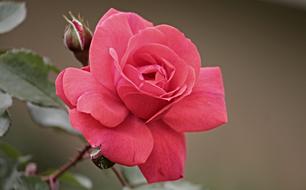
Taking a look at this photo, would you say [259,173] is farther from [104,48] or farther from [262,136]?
[104,48]

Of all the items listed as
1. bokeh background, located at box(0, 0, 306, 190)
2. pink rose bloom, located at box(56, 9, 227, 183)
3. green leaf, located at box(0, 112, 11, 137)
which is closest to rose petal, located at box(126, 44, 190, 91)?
pink rose bloom, located at box(56, 9, 227, 183)

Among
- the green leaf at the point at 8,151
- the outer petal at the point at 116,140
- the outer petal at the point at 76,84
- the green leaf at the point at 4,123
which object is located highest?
the outer petal at the point at 76,84

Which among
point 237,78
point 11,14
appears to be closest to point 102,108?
point 11,14

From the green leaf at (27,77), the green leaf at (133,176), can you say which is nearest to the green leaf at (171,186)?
the green leaf at (133,176)

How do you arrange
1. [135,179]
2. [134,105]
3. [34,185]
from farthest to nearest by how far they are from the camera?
[135,179] < [34,185] < [134,105]

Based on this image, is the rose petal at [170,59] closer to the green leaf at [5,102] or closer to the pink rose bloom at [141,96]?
the pink rose bloom at [141,96]

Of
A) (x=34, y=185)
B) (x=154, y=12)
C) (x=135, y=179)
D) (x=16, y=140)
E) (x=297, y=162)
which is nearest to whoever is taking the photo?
(x=34, y=185)

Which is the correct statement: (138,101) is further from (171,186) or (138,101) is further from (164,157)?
(171,186)

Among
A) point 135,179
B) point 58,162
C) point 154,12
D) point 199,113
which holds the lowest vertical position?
point 58,162

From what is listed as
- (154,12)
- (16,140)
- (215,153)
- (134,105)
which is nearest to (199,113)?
(134,105)
